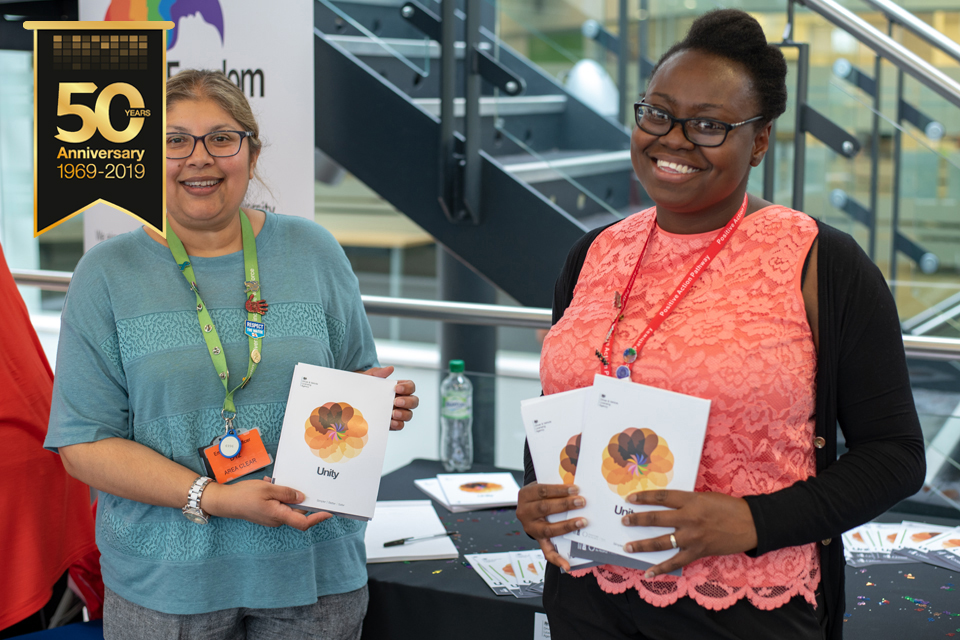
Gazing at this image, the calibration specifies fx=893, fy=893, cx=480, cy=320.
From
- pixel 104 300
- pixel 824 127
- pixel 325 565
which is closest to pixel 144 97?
pixel 104 300

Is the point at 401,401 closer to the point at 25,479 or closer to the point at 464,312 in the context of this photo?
the point at 25,479

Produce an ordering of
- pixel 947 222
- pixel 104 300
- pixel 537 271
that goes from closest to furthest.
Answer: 1. pixel 104 300
2. pixel 537 271
3. pixel 947 222

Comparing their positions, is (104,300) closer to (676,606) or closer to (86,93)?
(86,93)

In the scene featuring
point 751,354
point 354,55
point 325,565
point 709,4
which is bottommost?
point 325,565

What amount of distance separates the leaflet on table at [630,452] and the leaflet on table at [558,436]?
0.08 feet

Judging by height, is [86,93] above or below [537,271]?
above

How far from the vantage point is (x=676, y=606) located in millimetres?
1229

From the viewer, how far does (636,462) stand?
1.22 meters

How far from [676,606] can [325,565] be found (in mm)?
653

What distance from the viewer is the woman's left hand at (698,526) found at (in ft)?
3.84

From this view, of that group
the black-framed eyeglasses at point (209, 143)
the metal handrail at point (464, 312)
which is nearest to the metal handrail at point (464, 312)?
the metal handrail at point (464, 312)

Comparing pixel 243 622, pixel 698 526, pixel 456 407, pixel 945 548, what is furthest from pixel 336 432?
pixel 945 548

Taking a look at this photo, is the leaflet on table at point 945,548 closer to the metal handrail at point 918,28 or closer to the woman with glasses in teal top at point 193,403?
the woman with glasses in teal top at point 193,403

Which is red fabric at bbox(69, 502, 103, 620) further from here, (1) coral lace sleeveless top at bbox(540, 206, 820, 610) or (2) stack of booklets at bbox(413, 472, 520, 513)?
(1) coral lace sleeveless top at bbox(540, 206, 820, 610)
